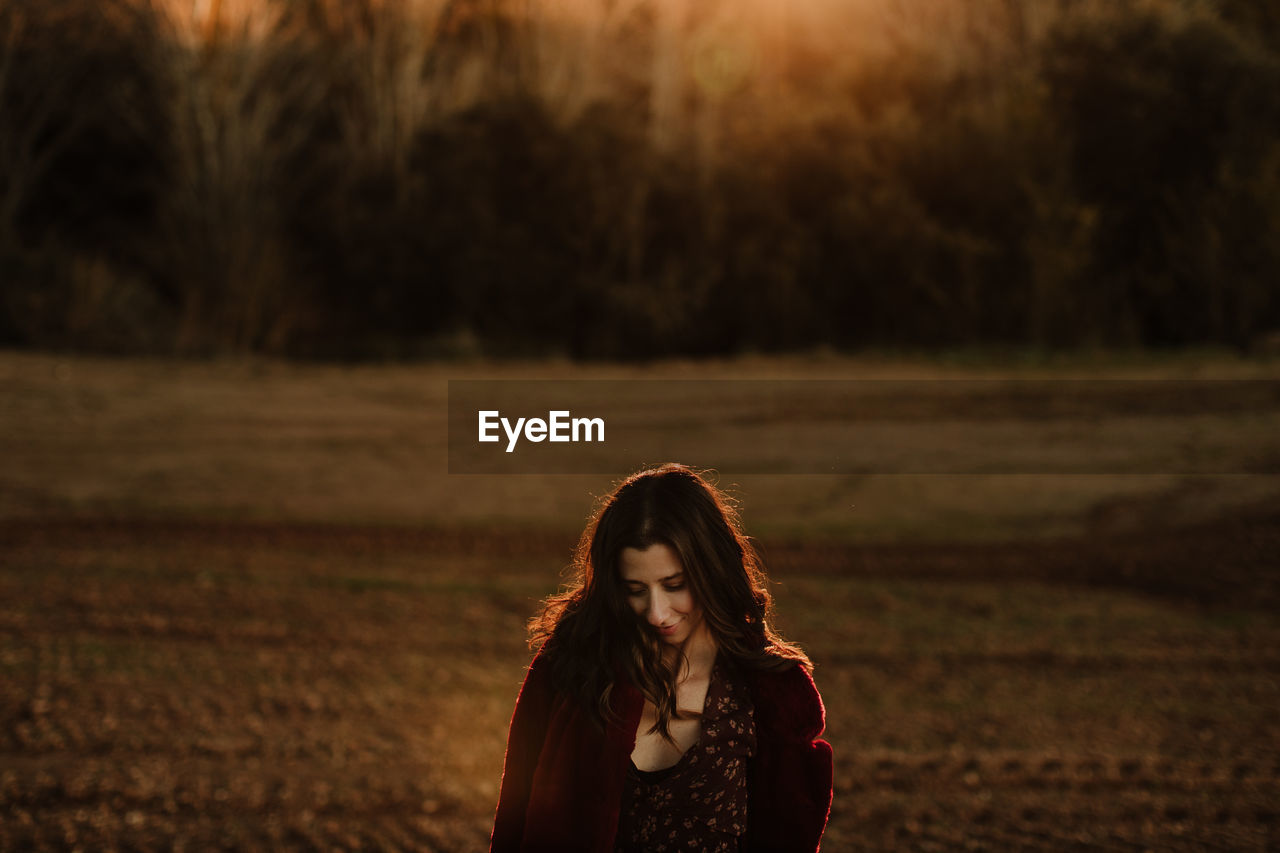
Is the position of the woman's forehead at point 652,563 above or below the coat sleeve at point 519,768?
above

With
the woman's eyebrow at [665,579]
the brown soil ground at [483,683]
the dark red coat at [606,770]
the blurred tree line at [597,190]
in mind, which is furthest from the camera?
the blurred tree line at [597,190]

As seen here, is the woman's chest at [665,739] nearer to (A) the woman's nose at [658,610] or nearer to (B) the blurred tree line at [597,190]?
(A) the woman's nose at [658,610]

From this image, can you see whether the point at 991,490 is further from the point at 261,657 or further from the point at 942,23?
the point at 942,23

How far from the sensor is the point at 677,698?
6.53 ft

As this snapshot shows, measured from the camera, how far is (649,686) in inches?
76.5

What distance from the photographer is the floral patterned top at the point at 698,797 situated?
195 centimetres

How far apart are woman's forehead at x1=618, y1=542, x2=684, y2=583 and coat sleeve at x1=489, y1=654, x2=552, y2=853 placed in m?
0.24

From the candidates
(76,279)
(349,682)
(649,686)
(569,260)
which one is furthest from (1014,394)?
(649,686)

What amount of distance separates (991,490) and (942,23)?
44.9ft

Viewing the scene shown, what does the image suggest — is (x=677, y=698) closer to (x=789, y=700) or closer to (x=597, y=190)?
(x=789, y=700)

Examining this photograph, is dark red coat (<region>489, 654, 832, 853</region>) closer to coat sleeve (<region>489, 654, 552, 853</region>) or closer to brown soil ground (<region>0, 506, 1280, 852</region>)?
coat sleeve (<region>489, 654, 552, 853</region>)

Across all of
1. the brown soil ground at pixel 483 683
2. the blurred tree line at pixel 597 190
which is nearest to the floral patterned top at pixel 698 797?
the brown soil ground at pixel 483 683

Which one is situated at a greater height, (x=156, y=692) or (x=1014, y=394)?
(x=1014, y=394)

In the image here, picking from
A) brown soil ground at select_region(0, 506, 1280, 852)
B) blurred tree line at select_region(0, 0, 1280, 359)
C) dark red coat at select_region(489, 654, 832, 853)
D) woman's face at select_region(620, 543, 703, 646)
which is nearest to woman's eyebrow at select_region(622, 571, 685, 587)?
woman's face at select_region(620, 543, 703, 646)
